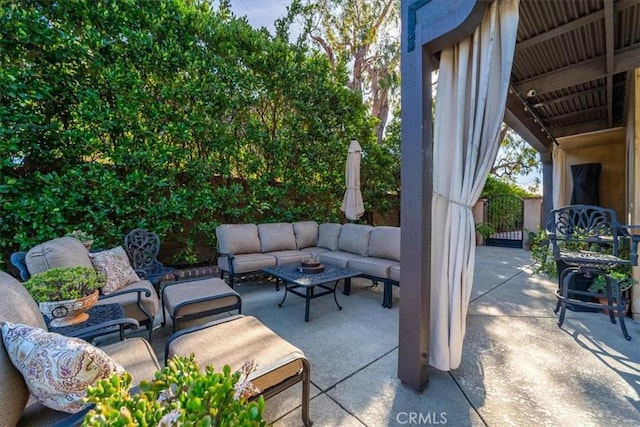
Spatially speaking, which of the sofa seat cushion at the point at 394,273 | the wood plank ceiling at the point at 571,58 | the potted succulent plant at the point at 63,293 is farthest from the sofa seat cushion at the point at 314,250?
the wood plank ceiling at the point at 571,58

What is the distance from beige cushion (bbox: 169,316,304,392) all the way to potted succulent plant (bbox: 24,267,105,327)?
2.45 feet

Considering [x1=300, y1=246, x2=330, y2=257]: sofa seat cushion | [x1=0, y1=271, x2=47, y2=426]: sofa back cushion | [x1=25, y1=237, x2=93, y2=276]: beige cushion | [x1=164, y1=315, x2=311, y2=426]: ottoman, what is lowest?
[x1=164, y1=315, x2=311, y2=426]: ottoman

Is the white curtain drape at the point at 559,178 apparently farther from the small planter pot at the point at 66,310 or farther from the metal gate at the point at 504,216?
the small planter pot at the point at 66,310

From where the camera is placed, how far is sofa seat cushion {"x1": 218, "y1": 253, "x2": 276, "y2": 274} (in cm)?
422

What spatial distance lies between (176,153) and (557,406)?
5.36m

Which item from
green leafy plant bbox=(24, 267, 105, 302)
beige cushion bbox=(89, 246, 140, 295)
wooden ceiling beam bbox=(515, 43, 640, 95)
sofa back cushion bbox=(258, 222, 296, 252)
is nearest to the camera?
green leafy plant bbox=(24, 267, 105, 302)

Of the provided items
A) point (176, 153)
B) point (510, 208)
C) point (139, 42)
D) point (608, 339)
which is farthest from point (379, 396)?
point (510, 208)

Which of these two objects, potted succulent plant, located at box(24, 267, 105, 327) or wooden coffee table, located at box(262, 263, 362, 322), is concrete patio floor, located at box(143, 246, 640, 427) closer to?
wooden coffee table, located at box(262, 263, 362, 322)

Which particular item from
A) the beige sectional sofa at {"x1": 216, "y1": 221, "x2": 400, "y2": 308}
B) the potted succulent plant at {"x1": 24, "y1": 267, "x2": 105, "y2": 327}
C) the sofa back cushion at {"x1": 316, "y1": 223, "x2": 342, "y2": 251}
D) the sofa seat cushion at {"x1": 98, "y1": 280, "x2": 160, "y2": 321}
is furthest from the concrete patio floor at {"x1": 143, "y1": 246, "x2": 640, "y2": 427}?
the sofa back cushion at {"x1": 316, "y1": 223, "x2": 342, "y2": 251}

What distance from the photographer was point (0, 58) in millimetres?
3166

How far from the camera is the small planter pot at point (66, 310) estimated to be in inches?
69.7

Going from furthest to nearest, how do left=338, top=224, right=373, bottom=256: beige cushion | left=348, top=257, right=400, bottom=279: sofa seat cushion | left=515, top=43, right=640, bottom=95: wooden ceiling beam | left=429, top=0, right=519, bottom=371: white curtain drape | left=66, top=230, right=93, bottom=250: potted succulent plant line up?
left=338, top=224, right=373, bottom=256: beige cushion, left=348, top=257, right=400, bottom=279: sofa seat cushion, left=66, top=230, right=93, bottom=250: potted succulent plant, left=515, top=43, right=640, bottom=95: wooden ceiling beam, left=429, top=0, right=519, bottom=371: white curtain drape

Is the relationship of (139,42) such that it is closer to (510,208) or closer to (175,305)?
(175,305)

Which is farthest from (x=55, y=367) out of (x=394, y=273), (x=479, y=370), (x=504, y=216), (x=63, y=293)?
(x=504, y=216)
